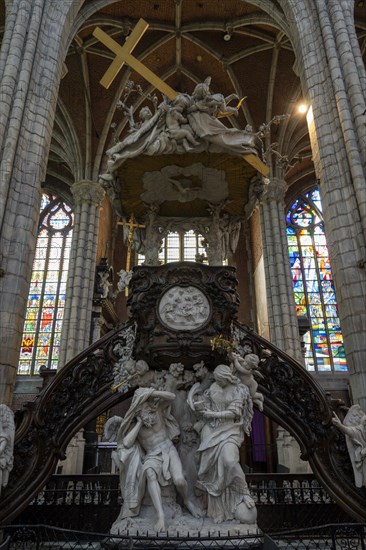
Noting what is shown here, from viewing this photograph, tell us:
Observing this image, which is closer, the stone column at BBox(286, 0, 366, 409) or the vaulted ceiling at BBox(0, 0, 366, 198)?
the stone column at BBox(286, 0, 366, 409)

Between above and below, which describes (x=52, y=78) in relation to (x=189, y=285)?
above

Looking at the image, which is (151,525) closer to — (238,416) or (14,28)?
(238,416)

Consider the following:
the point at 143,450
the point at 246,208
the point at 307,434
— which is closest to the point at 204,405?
the point at 143,450

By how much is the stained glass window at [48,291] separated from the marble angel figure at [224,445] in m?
13.1

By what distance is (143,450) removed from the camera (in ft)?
14.0

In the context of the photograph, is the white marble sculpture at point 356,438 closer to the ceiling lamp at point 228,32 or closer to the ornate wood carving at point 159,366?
the ornate wood carving at point 159,366

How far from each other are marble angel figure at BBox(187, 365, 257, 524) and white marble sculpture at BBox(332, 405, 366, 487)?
48.0 inches

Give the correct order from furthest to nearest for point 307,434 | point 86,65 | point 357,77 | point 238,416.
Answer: point 86,65 < point 357,77 < point 307,434 < point 238,416

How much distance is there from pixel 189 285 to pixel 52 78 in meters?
5.71

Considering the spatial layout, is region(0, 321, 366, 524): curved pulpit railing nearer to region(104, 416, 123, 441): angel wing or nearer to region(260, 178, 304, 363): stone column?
region(104, 416, 123, 441): angel wing

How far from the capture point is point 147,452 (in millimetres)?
4211

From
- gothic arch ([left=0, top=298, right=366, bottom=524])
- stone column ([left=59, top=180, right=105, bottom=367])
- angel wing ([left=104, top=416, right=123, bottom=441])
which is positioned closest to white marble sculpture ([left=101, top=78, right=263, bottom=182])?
gothic arch ([left=0, top=298, right=366, bottom=524])

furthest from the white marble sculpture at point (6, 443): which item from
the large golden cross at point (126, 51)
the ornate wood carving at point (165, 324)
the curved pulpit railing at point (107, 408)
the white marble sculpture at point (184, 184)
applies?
the large golden cross at point (126, 51)

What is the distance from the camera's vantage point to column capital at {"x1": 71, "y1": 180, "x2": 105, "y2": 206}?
1501 centimetres
